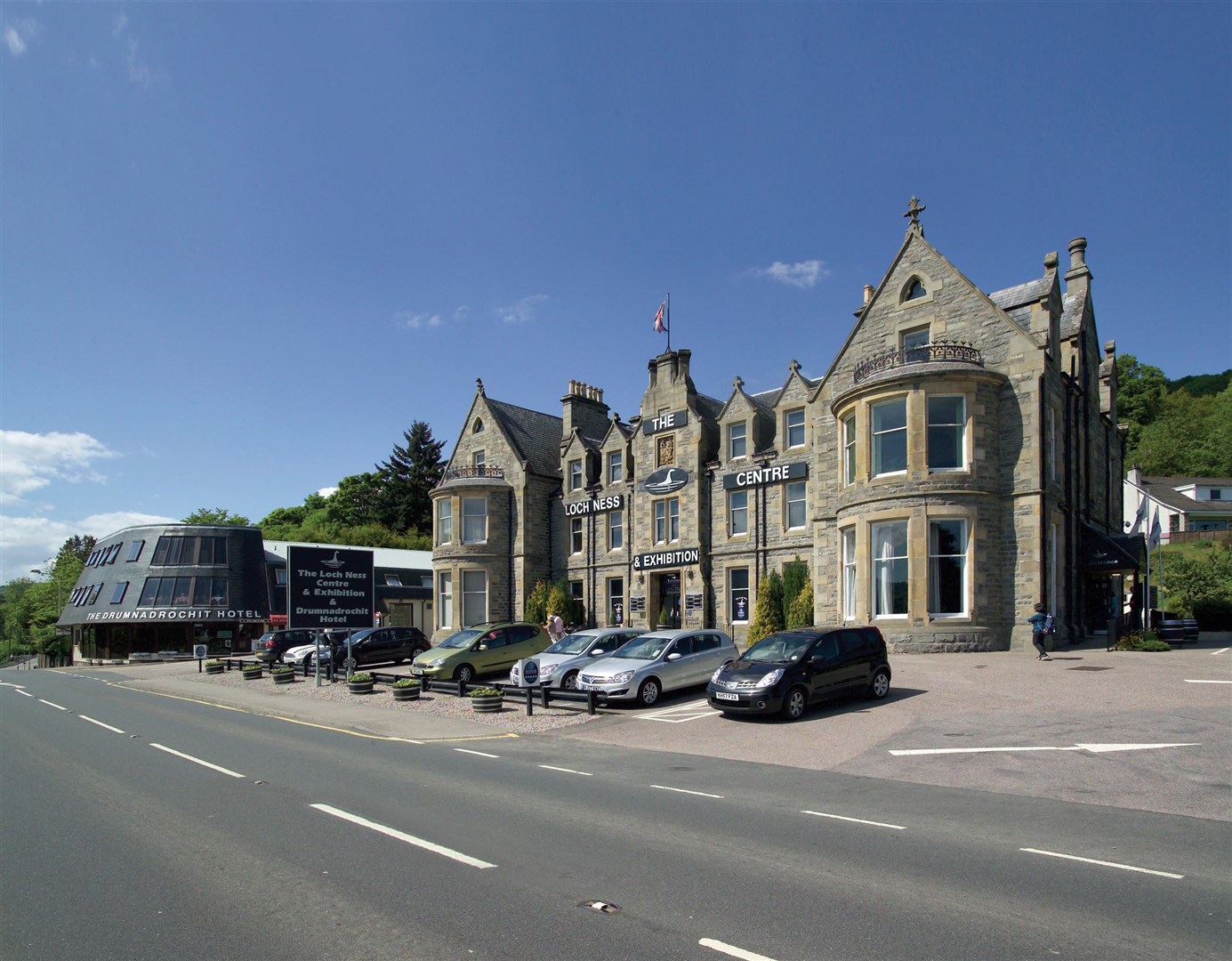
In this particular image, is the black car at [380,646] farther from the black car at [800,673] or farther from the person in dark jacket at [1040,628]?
the person in dark jacket at [1040,628]

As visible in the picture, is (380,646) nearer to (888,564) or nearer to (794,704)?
(888,564)

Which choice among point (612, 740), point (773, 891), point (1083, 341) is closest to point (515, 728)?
point (612, 740)

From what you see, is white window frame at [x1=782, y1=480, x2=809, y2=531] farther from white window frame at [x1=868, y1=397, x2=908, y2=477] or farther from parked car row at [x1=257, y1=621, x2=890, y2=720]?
parked car row at [x1=257, y1=621, x2=890, y2=720]

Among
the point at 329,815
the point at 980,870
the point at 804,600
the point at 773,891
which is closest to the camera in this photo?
the point at 773,891

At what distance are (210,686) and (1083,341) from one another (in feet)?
104

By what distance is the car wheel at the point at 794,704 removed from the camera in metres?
15.7

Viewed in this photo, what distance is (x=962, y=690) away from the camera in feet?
57.9

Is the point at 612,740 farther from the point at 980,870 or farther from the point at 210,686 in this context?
the point at 210,686

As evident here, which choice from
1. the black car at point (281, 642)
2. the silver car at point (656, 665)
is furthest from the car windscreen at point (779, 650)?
the black car at point (281, 642)

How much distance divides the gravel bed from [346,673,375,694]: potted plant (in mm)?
181

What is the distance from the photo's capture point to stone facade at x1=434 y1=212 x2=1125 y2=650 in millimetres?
23562

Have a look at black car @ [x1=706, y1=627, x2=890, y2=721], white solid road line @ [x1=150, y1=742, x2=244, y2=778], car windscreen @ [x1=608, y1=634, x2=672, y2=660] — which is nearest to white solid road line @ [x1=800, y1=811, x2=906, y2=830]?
black car @ [x1=706, y1=627, x2=890, y2=721]

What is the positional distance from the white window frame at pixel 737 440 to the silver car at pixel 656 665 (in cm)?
1379

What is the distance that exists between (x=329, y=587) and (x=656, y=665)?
10092 millimetres
